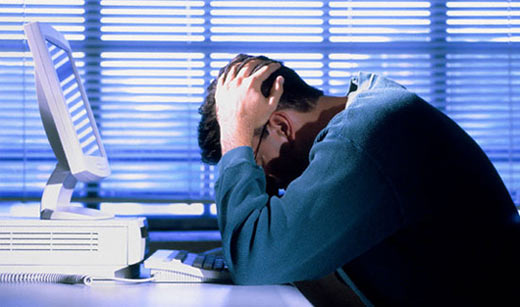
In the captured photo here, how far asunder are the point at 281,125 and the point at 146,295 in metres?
0.48

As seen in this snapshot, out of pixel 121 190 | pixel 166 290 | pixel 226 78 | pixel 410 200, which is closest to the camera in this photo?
pixel 410 200

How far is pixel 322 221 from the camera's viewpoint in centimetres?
84

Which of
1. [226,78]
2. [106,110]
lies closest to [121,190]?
[106,110]

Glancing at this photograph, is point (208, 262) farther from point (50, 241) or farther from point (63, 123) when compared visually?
point (63, 123)

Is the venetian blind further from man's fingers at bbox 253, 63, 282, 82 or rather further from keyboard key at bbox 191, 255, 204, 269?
man's fingers at bbox 253, 63, 282, 82

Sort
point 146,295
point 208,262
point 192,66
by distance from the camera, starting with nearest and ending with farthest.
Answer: point 146,295
point 208,262
point 192,66

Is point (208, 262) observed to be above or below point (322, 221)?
below

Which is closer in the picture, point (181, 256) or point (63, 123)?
point (63, 123)

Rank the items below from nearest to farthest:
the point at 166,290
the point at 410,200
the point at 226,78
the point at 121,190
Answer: the point at 410,200 → the point at 166,290 → the point at 226,78 → the point at 121,190

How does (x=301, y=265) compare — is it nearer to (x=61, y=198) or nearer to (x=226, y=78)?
(x=226, y=78)

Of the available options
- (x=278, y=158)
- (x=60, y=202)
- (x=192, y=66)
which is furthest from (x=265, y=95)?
(x=192, y=66)

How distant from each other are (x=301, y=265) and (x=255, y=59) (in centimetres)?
59

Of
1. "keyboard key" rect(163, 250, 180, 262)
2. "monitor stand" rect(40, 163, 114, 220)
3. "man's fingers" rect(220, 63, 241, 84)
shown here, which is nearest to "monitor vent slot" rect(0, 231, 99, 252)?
"monitor stand" rect(40, 163, 114, 220)

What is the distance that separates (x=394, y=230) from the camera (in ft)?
2.83
